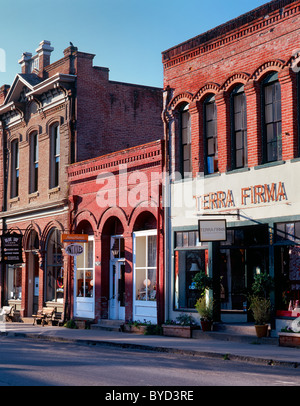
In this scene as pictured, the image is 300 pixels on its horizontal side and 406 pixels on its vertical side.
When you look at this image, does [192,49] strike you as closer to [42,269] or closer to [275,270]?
[275,270]

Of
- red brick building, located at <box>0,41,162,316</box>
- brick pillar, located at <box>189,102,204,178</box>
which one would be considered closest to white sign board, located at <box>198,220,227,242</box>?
brick pillar, located at <box>189,102,204,178</box>

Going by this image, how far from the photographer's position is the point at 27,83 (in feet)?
100.0

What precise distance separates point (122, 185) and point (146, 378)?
522 inches

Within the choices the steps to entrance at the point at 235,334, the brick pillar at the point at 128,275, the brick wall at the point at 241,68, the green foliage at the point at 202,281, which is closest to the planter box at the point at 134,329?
the brick pillar at the point at 128,275

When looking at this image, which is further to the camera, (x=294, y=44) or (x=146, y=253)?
(x=146, y=253)

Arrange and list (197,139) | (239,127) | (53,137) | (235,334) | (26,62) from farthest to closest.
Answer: (26,62), (53,137), (197,139), (239,127), (235,334)

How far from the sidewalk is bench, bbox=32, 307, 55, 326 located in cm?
239

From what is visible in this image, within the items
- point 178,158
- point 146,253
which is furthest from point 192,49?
point 146,253

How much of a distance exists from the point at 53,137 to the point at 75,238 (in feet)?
20.5

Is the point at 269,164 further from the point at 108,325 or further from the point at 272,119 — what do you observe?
the point at 108,325

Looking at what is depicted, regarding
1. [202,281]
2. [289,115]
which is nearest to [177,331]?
[202,281]

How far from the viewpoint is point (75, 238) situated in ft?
82.3

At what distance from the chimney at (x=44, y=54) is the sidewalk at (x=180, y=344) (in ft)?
43.0

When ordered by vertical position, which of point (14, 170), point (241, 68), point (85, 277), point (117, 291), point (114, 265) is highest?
point (241, 68)
